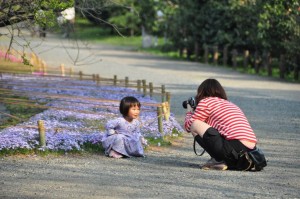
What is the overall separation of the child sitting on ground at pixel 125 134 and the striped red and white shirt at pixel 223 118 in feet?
4.19

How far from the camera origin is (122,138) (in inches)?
438

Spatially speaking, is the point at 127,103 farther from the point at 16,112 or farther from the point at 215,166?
the point at 16,112

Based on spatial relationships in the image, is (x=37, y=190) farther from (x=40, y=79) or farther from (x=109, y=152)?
(x=40, y=79)

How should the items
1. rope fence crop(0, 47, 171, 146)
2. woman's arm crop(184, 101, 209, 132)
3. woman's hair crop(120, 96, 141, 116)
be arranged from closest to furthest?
woman's arm crop(184, 101, 209, 132), woman's hair crop(120, 96, 141, 116), rope fence crop(0, 47, 171, 146)

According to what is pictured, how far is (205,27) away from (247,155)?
29376 mm

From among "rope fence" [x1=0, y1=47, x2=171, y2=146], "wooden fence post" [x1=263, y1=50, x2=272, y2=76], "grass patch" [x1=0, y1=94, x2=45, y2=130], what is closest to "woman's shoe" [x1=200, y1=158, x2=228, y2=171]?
"rope fence" [x1=0, y1=47, x2=171, y2=146]

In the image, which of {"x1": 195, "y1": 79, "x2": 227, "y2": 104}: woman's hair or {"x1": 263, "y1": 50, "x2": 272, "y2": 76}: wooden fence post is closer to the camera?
{"x1": 195, "y1": 79, "x2": 227, "y2": 104}: woman's hair

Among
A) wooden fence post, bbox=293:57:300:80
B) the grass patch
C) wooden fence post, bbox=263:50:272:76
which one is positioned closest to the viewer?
the grass patch

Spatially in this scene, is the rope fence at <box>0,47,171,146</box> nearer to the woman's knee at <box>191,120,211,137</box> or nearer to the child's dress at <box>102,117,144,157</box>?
the child's dress at <box>102,117,144,157</box>

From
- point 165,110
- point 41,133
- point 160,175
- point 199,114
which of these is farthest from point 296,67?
point 160,175

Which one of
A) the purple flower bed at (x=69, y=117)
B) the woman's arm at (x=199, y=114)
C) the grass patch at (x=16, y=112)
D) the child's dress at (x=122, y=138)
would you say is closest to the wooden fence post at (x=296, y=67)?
the purple flower bed at (x=69, y=117)

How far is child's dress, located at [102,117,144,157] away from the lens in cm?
1116

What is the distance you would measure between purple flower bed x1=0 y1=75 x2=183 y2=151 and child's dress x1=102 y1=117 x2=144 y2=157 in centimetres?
61

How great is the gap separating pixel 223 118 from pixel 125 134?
5.96 feet
